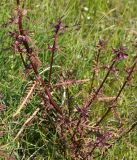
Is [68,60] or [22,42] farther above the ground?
[22,42]

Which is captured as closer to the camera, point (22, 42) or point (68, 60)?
point (22, 42)

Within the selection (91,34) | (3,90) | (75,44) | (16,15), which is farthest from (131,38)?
(16,15)

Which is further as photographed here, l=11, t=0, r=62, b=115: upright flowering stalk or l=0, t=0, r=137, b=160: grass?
l=0, t=0, r=137, b=160: grass

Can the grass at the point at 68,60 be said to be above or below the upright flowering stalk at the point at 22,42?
below

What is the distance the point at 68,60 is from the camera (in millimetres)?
3217

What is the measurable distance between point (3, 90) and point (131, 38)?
1454 millimetres

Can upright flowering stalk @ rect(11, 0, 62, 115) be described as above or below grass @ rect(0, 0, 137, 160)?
above

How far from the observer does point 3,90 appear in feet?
9.32

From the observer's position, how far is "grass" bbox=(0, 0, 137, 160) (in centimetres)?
265

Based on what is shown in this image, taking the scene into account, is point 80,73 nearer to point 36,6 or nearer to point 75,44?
point 75,44

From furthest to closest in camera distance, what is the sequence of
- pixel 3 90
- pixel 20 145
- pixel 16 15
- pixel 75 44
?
1. pixel 75 44
2. pixel 3 90
3. pixel 20 145
4. pixel 16 15

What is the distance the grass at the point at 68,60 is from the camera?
8.69 feet

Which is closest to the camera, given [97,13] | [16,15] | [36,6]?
[16,15]

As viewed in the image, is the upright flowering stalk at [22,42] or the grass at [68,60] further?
the grass at [68,60]
